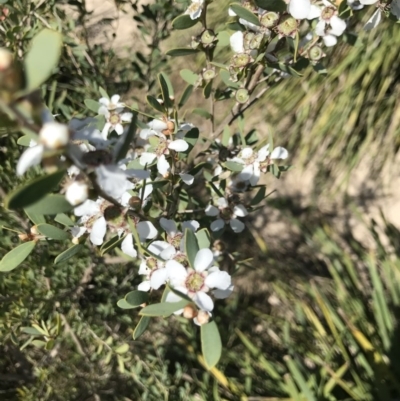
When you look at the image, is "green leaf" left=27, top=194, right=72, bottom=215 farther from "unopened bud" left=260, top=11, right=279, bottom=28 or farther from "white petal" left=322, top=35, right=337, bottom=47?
"white petal" left=322, top=35, right=337, bottom=47

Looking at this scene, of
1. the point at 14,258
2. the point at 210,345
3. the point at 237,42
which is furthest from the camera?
the point at 237,42

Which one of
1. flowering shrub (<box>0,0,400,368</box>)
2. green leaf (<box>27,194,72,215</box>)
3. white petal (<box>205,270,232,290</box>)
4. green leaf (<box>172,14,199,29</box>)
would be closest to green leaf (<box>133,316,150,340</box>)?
flowering shrub (<box>0,0,400,368</box>)

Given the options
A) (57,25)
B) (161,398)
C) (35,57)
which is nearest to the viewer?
(35,57)

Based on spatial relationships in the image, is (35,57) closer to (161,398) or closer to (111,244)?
(111,244)

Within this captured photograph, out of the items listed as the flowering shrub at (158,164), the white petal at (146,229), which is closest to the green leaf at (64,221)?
the flowering shrub at (158,164)

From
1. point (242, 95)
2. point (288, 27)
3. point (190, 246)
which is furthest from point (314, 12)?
point (190, 246)

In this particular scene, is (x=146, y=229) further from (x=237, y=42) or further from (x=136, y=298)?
(x=237, y=42)

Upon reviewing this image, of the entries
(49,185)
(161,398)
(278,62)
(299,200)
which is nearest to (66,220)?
(49,185)
